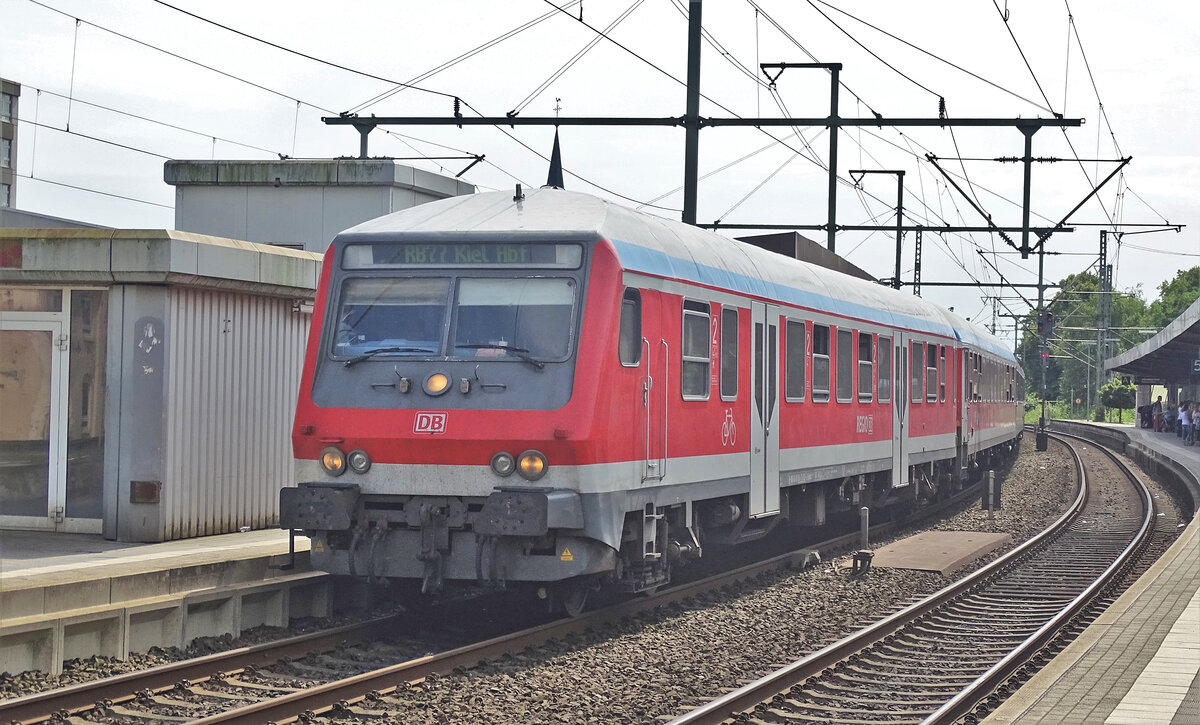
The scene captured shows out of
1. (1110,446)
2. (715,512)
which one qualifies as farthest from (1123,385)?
(715,512)

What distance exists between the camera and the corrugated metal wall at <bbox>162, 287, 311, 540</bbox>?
13.6m

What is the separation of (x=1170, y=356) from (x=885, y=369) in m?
35.1

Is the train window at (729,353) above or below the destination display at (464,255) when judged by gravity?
below

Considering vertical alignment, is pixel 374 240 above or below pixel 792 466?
above

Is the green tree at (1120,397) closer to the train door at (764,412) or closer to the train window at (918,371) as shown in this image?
the train window at (918,371)

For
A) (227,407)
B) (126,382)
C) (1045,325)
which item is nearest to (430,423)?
(126,382)

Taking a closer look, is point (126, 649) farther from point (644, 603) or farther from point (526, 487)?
point (644, 603)

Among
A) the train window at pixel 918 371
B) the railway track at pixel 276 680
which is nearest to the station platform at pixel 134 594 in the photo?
the railway track at pixel 276 680

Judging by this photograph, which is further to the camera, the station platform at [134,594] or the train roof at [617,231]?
the train roof at [617,231]

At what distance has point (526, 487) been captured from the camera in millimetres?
10672

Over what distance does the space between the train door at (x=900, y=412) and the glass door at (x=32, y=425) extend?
1127cm

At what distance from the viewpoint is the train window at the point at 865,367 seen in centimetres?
1838

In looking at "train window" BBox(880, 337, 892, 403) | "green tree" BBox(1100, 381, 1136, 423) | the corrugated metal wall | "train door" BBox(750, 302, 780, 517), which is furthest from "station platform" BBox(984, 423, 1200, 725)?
"green tree" BBox(1100, 381, 1136, 423)

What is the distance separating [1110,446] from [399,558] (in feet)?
169
